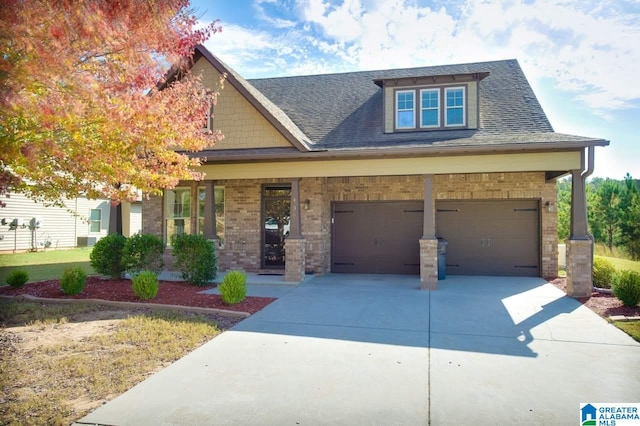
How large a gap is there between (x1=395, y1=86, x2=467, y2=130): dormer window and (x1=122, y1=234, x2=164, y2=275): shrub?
310 inches

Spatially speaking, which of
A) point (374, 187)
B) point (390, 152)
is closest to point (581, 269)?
point (390, 152)

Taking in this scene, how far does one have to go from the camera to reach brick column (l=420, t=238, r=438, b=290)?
1035cm

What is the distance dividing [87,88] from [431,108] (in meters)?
9.68

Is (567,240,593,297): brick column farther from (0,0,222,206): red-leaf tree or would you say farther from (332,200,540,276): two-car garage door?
(0,0,222,206): red-leaf tree

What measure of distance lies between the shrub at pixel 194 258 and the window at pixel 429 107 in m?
7.27

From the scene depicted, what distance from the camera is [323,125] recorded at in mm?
13484

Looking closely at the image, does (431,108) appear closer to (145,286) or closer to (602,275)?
(602,275)

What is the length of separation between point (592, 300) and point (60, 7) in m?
10.7

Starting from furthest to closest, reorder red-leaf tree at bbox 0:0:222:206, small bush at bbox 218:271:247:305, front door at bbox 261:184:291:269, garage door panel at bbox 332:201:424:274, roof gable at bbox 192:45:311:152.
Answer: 1. front door at bbox 261:184:291:269
2. garage door panel at bbox 332:201:424:274
3. roof gable at bbox 192:45:311:152
4. small bush at bbox 218:271:247:305
5. red-leaf tree at bbox 0:0:222:206

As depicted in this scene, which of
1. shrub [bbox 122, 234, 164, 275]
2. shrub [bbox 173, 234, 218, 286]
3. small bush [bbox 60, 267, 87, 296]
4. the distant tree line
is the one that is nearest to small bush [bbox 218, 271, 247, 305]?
shrub [bbox 173, 234, 218, 286]

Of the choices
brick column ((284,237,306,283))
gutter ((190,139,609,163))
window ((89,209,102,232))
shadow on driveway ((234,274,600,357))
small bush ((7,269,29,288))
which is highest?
gutter ((190,139,609,163))

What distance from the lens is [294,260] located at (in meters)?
11.3

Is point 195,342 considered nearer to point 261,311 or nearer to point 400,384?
point 261,311

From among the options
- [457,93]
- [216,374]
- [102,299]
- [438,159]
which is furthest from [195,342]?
[457,93]
